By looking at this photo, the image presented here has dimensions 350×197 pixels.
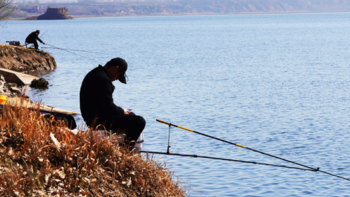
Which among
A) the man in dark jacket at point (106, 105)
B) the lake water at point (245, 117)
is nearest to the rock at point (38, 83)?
the lake water at point (245, 117)

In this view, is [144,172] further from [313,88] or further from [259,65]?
[259,65]

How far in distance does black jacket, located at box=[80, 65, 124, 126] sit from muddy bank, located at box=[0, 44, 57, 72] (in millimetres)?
22952

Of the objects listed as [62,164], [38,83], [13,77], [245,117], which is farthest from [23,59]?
[62,164]

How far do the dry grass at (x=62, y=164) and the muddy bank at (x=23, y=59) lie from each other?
23.2 m

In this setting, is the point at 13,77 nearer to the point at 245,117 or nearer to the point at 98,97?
the point at 245,117

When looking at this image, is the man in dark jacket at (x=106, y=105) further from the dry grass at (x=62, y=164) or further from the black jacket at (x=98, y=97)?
the dry grass at (x=62, y=164)

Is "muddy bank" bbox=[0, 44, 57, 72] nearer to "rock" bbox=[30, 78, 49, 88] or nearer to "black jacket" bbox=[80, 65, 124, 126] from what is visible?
"rock" bbox=[30, 78, 49, 88]

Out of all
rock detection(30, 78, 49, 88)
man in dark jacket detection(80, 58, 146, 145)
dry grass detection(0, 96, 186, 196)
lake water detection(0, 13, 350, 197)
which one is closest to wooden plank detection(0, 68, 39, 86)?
rock detection(30, 78, 49, 88)

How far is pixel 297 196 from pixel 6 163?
6.28 metres

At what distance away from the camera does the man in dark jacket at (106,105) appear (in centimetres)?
642

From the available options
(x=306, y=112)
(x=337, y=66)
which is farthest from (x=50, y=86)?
(x=337, y=66)

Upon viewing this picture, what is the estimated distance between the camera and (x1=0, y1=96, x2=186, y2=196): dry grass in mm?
5363

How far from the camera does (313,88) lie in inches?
964

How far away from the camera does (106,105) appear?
6.46 meters
